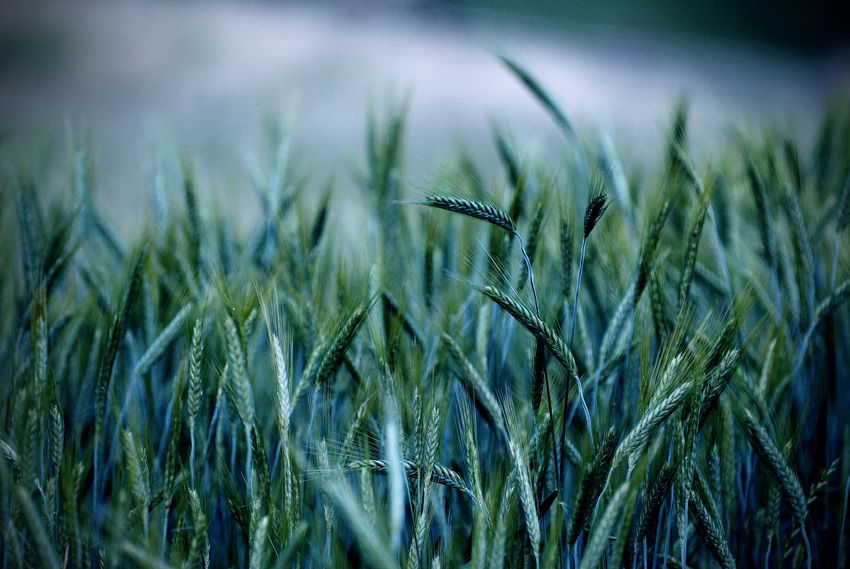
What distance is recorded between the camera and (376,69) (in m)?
2.75

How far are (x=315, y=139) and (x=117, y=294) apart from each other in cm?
204

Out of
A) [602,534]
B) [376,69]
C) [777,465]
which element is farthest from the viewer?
[376,69]

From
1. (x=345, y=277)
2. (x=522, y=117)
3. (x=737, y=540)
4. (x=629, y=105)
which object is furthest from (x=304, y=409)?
(x=629, y=105)

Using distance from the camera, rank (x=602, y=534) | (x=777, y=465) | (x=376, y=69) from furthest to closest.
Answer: (x=376, y=69)
(x=777, y=465)
(x=602, y=534)

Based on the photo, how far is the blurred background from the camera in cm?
216

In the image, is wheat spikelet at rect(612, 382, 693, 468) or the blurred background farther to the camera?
the blurred background

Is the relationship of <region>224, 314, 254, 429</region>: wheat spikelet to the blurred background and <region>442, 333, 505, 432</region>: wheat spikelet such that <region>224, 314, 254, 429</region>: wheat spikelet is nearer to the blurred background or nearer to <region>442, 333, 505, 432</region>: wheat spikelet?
<region>442, 333, 505, 432</region>: wheat spikelet

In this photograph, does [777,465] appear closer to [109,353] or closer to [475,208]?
[475,208]

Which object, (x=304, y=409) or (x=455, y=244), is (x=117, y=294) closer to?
(x=304, y=409)

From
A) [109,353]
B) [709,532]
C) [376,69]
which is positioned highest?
[376,69]

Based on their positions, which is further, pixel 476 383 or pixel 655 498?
pixel 476 383

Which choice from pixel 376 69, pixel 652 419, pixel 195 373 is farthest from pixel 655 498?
pixel 376 69

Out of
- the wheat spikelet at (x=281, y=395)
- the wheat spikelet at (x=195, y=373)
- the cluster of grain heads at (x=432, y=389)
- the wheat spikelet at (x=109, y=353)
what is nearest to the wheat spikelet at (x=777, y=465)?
the cluster of grain heads at (x=432, y=389)

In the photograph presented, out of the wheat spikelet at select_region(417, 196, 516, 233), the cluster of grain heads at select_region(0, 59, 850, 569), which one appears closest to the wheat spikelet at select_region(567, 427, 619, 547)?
the cluster of grain heads at select_region(0, 59, 850, 569)
